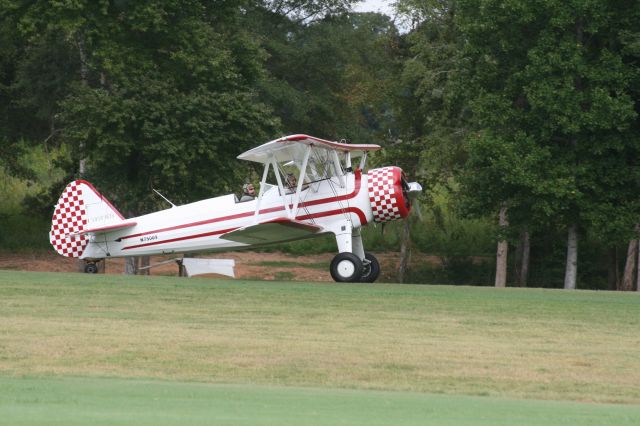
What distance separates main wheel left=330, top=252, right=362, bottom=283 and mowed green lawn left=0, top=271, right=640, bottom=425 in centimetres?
149

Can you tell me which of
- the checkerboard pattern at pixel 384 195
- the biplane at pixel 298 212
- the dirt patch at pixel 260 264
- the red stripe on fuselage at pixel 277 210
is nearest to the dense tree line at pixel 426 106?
the dirt patch at pixel 260 264

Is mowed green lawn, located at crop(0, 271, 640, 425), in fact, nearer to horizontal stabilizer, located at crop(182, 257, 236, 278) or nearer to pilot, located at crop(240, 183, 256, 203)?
pilot, located at crop(240, 183, 256, 203)

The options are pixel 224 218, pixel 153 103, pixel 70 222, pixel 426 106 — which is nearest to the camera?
pixel 224 218

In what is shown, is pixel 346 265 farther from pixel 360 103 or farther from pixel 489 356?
pixel 360 103

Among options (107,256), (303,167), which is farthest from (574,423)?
(107,256)

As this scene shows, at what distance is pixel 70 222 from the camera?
1075 inches

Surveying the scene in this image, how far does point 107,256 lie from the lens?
26922 mm

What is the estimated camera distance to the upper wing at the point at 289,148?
23.3m

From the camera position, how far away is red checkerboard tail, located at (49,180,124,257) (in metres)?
26.9

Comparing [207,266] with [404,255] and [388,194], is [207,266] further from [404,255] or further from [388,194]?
[404,255]

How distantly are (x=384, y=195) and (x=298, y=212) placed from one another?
182 cm

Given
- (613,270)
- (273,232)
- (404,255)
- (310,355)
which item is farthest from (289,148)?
(404,255)

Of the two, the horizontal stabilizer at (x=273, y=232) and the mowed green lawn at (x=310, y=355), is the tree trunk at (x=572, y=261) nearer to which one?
the mowed green lawn at (x=310, y=355)

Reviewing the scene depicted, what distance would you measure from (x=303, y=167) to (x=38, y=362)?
10.9 meters
